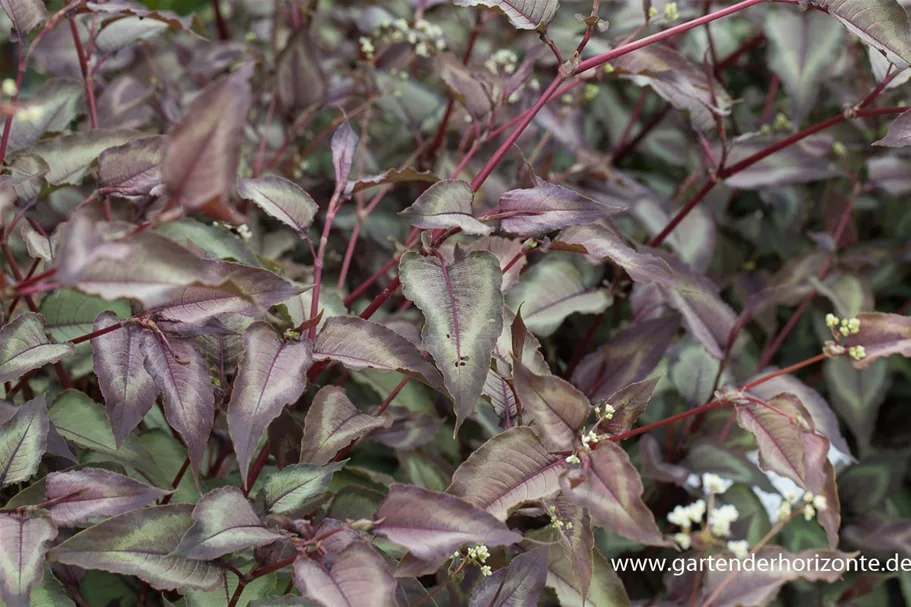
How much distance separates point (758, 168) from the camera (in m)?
1.41

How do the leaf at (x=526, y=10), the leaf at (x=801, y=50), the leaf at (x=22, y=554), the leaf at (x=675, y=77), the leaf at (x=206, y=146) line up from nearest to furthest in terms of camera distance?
the leaf at (x=206, y=146)
the leaf at (x=22, y=554)
the leaf at (x=526, y=10)
the leaf at (x=675, y=77)
the leaf at (x=801, y=50)

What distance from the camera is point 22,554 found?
74cm

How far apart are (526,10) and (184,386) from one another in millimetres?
550

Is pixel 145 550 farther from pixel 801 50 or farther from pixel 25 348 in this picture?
pixel 801 50

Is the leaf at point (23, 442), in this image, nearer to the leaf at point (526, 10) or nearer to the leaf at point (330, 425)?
the leaf at point (330, 425)

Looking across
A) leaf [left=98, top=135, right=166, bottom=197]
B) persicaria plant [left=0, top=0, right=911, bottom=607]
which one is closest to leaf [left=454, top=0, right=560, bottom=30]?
persicaria plant [left=0, top=0, right=911, bottom=607]

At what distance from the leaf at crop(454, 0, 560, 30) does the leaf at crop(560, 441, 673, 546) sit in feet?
1.55

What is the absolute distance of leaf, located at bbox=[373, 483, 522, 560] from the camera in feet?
2.37

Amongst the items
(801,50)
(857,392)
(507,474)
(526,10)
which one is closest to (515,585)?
(507,474)

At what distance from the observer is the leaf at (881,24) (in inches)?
36.5

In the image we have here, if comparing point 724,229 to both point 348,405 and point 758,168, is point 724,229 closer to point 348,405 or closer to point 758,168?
point 758,168

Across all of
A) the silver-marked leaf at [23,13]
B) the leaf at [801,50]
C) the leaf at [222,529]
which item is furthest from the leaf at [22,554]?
the leaf at [801,50]

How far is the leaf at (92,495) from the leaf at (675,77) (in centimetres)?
76

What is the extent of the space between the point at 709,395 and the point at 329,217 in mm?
681
